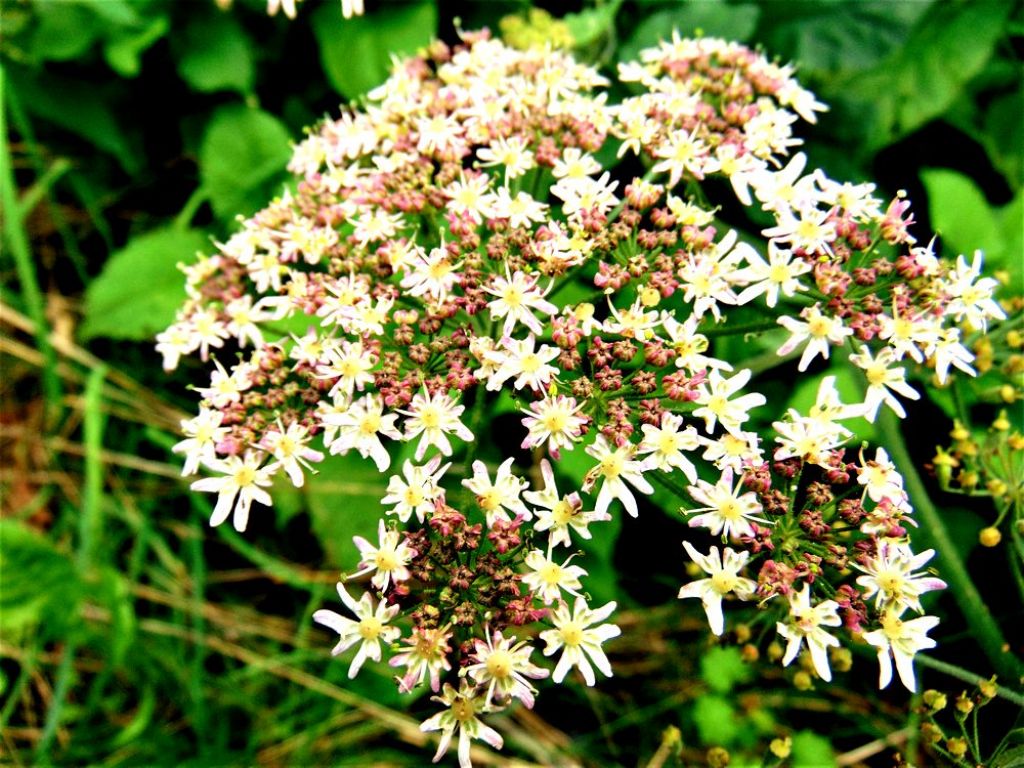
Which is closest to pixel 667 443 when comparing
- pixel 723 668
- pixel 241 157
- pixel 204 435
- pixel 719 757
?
pixel 719 757

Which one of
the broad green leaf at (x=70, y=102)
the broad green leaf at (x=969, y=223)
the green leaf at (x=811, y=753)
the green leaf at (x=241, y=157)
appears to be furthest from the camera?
the broad green leaf at (x=70, y=102)

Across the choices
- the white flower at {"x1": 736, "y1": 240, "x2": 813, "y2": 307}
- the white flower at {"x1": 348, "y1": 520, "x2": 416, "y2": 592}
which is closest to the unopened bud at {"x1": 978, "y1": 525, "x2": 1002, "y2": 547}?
the white flower at {"x1": 736, "y1": 240, "x2": 813, "y2": 307}

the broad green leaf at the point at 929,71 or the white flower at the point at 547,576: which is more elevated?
the broad green leaf at the point at 929,71

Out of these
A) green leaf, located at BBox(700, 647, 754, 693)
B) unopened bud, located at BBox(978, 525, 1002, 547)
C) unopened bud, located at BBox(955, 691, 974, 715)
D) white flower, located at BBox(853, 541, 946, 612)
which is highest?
white flower, located at BBox(853, 541, 946, 612)

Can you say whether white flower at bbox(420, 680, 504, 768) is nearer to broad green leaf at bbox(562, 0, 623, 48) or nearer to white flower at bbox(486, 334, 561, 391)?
white flower at bbox(486, 334, 561, 391)

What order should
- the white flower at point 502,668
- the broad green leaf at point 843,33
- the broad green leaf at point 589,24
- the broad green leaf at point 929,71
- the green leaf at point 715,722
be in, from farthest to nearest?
1. the broad green leaf at point 929,71
2. the broad green leaf at point 843,33
3. the broad green leaf at point 589,24
4. the green leaf at point 715,722
5. the white flower at point 502,668

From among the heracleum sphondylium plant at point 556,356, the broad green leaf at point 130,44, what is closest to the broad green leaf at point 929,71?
the heracleum sphondylium plant at point 556,356

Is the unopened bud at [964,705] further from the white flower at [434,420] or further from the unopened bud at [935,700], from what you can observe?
the white flower at [434,420]

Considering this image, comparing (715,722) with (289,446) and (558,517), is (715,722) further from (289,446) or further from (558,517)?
(289,446)
